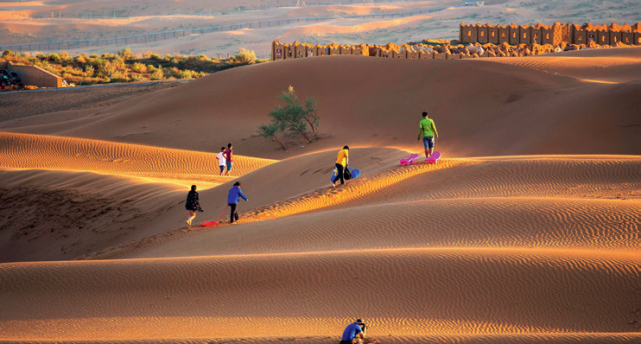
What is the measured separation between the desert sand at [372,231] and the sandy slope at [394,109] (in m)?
0.12

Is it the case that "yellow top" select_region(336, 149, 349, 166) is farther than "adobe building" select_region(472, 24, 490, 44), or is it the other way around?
"adobe building" select_region(472, 24, 490, 44)

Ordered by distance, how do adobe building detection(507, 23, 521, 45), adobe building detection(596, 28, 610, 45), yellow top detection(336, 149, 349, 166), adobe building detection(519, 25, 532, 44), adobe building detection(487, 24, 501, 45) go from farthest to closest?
adobe building detection(487, 24, 501, 45)
adobe building detection(507, 23, 521, 45)
adobe building detection(519, 25, 532, 44)
adobe building detection(596, 28, 610, 45)
yellow top detection(336, 149, 349, 166)

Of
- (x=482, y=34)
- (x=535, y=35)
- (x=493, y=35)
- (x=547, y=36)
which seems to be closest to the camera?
(x=547, y=36)

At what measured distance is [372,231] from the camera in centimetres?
1162

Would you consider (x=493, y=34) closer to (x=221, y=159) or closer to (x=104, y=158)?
(x=221, y=159)

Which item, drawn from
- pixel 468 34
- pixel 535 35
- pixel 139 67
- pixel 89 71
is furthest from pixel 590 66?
pixel 89 71

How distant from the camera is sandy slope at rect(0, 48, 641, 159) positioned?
23.0 m

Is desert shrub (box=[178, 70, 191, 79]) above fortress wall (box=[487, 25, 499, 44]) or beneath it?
beneath

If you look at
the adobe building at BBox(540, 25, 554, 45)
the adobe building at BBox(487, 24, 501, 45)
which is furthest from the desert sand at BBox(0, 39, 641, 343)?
the adobe building at BBox(487, 24, 501, 45)

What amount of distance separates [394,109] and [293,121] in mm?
5230

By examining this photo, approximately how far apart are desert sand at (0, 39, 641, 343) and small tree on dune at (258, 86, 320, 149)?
77 centimetres

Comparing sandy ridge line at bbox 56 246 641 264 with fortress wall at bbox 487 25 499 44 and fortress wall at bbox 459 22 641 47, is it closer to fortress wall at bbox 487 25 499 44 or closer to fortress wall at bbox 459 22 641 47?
fortress wall at bbox 459 22 641 47

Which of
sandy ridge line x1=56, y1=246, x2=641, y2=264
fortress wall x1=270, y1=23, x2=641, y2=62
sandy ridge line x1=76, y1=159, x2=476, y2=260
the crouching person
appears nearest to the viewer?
the crouching person

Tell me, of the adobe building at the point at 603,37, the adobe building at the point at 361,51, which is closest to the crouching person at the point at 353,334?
the adobe building at the point at 361,51
